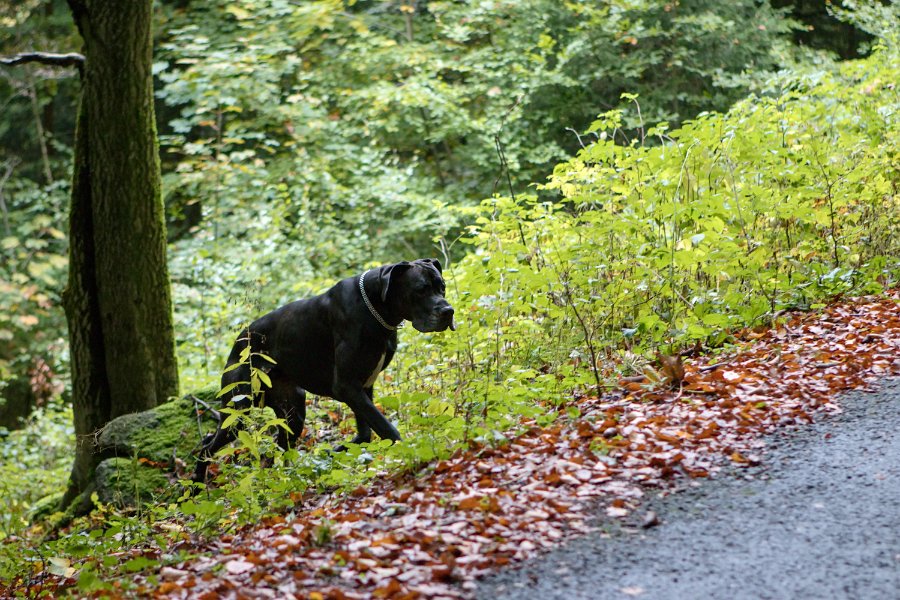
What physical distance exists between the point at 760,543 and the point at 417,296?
9.39 ft

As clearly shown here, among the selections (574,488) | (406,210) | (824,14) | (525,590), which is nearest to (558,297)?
Answer: (574,488)

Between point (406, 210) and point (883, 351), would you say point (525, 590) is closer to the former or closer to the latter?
point (883, 351)

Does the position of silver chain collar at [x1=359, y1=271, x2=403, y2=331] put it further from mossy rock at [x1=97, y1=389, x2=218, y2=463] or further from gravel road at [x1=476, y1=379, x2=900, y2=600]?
mossy rock at [x1=97, y1=389, x2=218, y2=463]

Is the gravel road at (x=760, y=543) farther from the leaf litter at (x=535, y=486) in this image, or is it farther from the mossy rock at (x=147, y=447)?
the mossy rock at (x=147, y=447)

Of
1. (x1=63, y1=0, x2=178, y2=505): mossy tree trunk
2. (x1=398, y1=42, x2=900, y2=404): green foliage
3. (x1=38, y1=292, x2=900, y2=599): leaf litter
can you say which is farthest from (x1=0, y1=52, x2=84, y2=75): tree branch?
(x1=38, y1=292, x2=900, y2=599): leaf litter

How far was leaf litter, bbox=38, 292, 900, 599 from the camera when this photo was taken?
3688 millimetres

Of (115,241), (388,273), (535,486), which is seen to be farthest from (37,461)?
(535,486)

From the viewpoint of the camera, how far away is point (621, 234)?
24.1ft

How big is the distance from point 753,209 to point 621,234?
3.50ft

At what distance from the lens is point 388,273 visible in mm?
5855

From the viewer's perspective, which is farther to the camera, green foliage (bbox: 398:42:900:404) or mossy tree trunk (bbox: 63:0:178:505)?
mossy tree trunk (bbox: 63:0:178:505)

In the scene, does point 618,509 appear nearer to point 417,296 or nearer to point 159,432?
point 417,296

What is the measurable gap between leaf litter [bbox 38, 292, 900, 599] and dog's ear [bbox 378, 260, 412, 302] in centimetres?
130

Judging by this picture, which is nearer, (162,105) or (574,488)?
(574,488)
